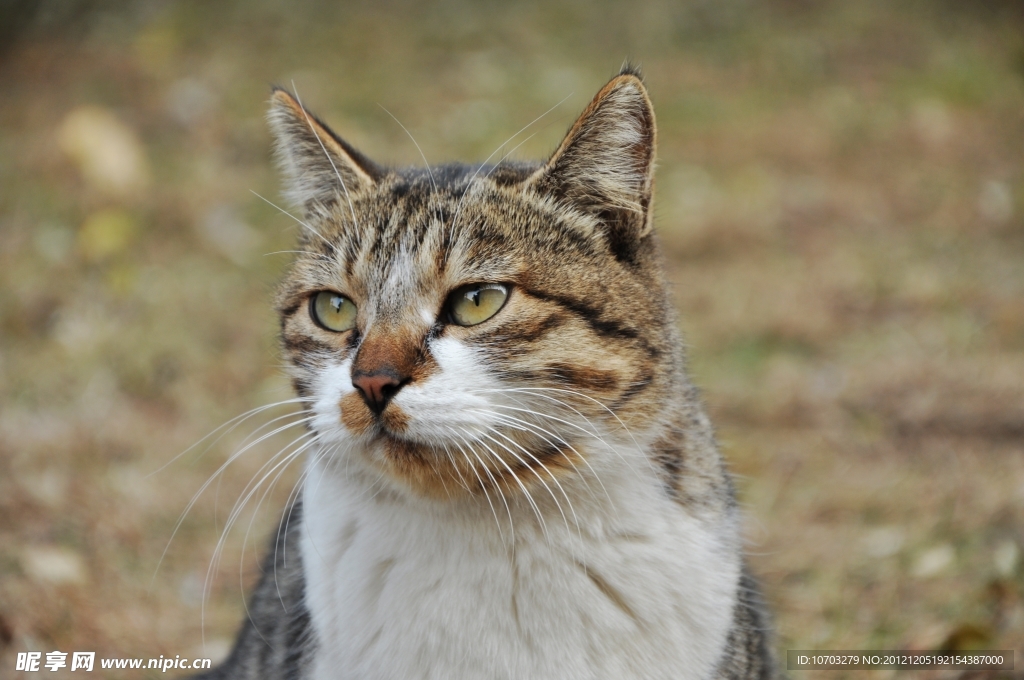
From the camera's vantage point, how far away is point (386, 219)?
2.45m

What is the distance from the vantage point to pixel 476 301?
2.24 meters

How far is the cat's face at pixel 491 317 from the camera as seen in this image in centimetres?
205

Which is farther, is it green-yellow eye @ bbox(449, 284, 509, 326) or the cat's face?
green-yellow eye @ bbox(449, 284, 509, 326)

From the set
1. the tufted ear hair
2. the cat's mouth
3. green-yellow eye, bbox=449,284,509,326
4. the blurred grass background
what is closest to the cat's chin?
the cat's mouth

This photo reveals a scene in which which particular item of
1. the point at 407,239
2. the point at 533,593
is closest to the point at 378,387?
the point at 407,239

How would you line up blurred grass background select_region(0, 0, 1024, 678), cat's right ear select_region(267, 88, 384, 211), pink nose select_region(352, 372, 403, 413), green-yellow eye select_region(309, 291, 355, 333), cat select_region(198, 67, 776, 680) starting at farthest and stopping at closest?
1. blurred grass background select_region(0, 0, 1024, 678)
2. cat's right ear select_region(267, 88, 384, 211)
3. green-yellow eye select_region(309, 291, 355, 333)
4. cat select_region(198, 67, 776, 680)
5. pink nose select_region(352, 372, 403, 413)

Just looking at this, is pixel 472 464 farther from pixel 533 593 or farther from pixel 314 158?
pixel 314 158

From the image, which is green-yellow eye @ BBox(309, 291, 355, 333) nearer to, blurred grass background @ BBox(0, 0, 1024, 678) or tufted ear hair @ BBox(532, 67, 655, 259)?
blurred grass background @ BBox(0, 0, 1024, 678)

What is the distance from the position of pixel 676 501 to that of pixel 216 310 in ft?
14.8

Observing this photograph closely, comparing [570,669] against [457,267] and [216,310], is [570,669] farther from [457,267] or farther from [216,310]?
[216,310]

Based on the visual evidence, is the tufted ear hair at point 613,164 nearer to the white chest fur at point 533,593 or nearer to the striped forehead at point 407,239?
the striped forehead at point 407,239

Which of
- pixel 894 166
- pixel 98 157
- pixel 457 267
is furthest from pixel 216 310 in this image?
pixel 894 166

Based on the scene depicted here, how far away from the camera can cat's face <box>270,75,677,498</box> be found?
6.73 ft

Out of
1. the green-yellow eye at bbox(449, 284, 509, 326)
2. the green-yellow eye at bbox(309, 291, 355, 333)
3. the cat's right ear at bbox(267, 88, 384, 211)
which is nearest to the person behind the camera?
the green-yellow eye at bbox(449, 284, 509, 326)
